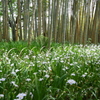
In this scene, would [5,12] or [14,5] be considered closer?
[5,12]

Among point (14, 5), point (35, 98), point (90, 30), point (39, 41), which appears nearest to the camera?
point (35, 98)

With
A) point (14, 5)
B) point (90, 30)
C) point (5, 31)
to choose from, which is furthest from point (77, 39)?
point (14, 5)

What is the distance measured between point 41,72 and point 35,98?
2.10 feet

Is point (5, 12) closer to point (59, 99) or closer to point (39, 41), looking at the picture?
point (39, 41)

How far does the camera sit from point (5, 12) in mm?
7188

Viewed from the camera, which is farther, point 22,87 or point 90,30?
point 90,30

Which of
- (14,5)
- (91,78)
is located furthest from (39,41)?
(14,5)

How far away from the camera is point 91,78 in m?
1.83

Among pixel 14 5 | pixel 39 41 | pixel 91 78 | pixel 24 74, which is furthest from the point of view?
pixel 14 5

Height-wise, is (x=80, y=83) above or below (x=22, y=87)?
below

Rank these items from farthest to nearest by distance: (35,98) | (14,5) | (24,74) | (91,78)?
(14,5) → (91,78) → (24,74) → (35,98)

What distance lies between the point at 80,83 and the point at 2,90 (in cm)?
85

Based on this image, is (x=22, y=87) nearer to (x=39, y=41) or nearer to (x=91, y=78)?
(x=91, y=78)

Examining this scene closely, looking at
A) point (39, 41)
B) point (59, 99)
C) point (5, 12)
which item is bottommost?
point (39, 41)
